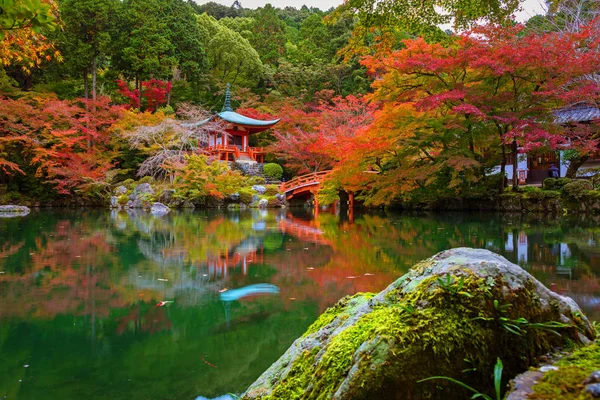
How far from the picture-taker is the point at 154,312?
319cm

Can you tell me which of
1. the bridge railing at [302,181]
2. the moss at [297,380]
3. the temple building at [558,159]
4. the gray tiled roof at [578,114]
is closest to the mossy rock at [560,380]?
the moss at [297,380]

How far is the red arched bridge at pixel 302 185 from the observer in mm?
19797

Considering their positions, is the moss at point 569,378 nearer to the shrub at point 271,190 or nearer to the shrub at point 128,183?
the shrub at point 271,190

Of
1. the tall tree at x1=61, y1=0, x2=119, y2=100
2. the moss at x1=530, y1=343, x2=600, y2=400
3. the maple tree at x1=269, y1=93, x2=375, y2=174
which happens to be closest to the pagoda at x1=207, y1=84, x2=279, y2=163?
the maple tree at x1=269, y1=93, x2=375, y2=174

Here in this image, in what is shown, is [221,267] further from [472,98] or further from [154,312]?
[472,98]

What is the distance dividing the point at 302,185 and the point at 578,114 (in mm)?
11525

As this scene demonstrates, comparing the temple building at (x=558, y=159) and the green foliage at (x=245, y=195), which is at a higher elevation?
the temple building at (x=558, y=159)

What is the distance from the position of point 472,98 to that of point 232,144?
55.6 ft

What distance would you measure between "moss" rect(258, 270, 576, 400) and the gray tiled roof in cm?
1658

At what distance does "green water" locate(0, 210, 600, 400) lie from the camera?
7.14 feet

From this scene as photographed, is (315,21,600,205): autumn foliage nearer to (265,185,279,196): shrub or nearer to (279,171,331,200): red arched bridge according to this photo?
(279,171,331,200): red arched bridge

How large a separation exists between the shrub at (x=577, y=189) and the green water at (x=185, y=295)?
173 inches

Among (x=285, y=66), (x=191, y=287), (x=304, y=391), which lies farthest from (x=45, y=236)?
(x=285, y=66)

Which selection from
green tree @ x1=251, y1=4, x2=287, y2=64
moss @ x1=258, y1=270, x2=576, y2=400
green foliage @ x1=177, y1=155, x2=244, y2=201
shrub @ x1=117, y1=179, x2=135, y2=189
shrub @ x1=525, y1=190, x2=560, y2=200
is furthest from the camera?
green tree @ x1=251, y1=4, x2=287, y2=64
